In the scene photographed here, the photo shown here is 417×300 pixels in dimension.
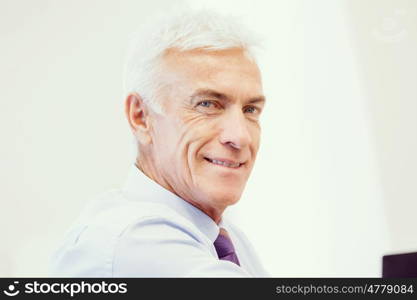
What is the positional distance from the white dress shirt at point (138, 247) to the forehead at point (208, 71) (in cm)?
20

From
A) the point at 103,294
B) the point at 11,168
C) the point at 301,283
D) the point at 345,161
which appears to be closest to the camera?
the point at 103,294

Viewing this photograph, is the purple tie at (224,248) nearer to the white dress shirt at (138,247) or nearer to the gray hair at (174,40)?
the white dress shirt at (138,247)

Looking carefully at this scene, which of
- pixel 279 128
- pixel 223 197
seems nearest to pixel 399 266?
pixel 223 197

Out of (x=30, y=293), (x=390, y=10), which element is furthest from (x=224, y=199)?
(x=390, y=10)

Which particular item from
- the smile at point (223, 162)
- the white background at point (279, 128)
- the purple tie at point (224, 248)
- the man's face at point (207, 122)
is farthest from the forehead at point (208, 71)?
the white background at point (279, 128)

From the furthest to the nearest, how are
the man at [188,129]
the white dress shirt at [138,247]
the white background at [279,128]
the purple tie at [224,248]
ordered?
the white background at [279,128]
the purple tie at [224,248]
the man at [188,129]
the white dress shirt at [138,247]

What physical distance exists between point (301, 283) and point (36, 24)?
3.83 ft

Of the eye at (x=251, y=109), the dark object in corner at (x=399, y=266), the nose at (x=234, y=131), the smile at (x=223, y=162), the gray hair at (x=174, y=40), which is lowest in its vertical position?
the dark object in corner at (x=399, y=266)

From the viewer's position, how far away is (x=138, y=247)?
828 millimetres

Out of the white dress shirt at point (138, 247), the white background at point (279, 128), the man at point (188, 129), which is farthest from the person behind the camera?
the white background at point (279, 128)

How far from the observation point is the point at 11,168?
172cm

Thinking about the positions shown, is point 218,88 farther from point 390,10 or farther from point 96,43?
point 390,10

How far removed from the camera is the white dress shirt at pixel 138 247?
0.83 m

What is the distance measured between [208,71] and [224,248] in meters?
0.32
